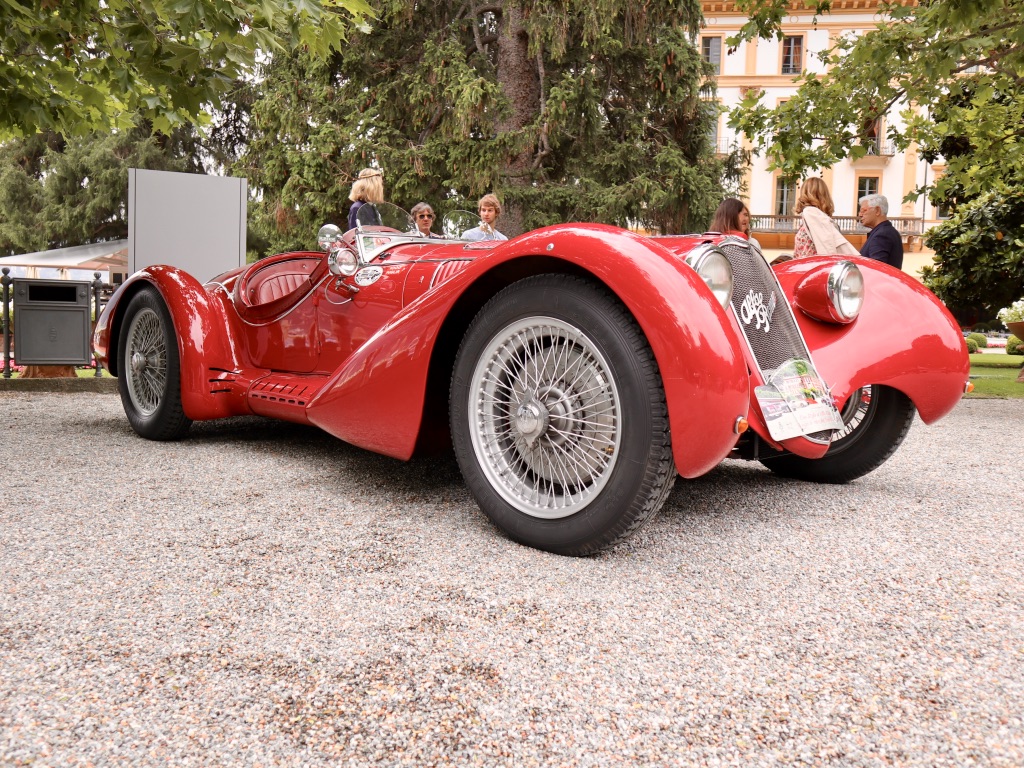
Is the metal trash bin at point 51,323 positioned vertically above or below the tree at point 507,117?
below

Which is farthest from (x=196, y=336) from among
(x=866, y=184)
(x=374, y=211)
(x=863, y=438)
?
(x=866, y=184)

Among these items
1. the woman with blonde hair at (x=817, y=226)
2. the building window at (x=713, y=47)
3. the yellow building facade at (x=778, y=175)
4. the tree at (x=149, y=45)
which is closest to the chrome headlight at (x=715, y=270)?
the tree at (x=149, y=45)

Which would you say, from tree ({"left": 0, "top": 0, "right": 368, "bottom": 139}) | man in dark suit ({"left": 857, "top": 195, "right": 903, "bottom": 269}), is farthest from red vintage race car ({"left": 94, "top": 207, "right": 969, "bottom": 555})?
man in dark suit ({"left": 857, "top": 195, "right": 903, "bottom": 269})

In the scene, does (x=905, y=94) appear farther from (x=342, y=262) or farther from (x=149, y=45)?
(x=149, y=45)

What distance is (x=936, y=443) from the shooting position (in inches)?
210

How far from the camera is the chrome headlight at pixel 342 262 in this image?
392 cm

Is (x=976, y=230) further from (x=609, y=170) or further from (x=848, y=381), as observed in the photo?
(x=848, y=381)

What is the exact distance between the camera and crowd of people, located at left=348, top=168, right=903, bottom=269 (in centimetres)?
467

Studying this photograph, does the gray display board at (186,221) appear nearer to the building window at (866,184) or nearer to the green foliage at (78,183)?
the green foliage at (78,183)

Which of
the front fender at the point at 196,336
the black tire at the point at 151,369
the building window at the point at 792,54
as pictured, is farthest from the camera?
the building window at the point at 792,54

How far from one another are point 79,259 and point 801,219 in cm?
1854

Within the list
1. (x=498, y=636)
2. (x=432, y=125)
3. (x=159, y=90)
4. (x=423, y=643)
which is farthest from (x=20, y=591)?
(x=432, y=125)

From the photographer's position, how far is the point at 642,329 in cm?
239

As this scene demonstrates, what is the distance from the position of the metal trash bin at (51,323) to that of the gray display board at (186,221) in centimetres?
77
